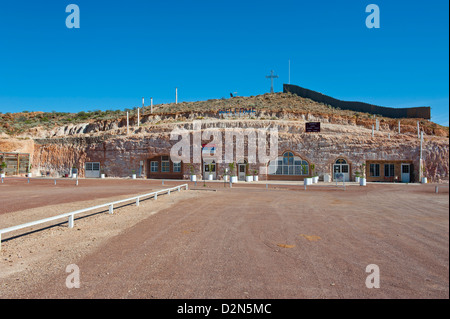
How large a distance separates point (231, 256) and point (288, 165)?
29530mm

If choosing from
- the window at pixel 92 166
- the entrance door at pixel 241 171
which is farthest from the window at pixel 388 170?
the window at pixel 92 166

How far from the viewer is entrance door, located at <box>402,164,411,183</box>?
30547 mm

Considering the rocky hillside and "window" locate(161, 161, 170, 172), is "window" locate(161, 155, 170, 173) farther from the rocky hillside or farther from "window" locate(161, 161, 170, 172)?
the rocky hillside

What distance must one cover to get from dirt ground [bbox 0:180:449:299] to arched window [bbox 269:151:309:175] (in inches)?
962

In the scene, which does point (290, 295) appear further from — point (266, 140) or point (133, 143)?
point (133, 143)

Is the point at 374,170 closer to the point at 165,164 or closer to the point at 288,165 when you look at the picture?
the point at 288,165

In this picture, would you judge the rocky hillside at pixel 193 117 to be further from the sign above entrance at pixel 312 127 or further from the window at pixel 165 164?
the sign above entrance at pixel 312 127

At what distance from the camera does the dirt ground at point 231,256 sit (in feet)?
13.0

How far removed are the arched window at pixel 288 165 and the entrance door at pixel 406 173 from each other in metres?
9.97

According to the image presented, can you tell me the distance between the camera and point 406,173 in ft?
101

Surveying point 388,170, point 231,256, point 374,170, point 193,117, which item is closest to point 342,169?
point 374,170

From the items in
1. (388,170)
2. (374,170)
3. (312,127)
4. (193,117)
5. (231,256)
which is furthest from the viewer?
(193,117)

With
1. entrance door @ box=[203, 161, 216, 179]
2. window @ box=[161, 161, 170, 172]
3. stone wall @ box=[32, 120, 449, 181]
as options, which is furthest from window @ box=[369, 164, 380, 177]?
window @ box=[161, 161, 170, 172]
